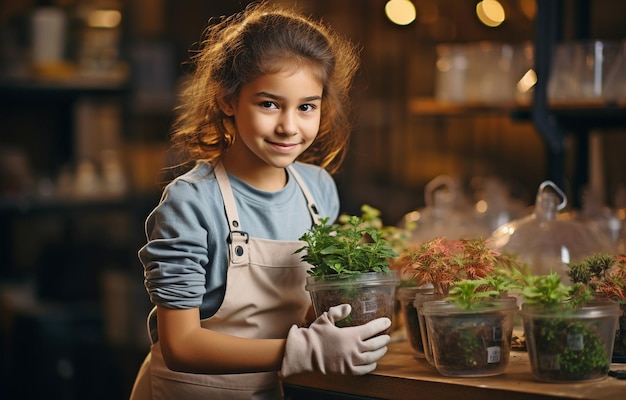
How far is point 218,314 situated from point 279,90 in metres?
0.40

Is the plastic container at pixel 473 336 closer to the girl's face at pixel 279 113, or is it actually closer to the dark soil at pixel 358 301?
the dark soil at pixel 358 301

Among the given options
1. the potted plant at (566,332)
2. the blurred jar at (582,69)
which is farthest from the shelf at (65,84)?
the potted plant at (566,332)

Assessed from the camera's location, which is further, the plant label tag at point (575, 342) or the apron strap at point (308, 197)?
the apron strap at point (308, 197)

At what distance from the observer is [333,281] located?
1572mm

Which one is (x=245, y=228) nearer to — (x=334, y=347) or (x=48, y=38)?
(x=334, y=347)

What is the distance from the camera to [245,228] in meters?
1.73

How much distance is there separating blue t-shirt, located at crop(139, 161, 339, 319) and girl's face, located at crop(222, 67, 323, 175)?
0.32 feet

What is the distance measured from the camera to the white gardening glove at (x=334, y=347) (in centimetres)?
150

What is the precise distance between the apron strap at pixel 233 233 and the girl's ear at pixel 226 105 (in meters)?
0.12

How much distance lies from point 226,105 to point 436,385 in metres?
0.62

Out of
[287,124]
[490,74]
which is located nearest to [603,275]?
[287,124]

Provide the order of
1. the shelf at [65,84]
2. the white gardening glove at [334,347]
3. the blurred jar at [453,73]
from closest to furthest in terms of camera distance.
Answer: the white gardening glove at [334,347] < the blurred jar at [453,73] < the shelf at [65,84]

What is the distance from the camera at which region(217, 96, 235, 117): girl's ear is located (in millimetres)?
1731

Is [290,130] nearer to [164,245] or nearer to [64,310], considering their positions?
[164,245]
